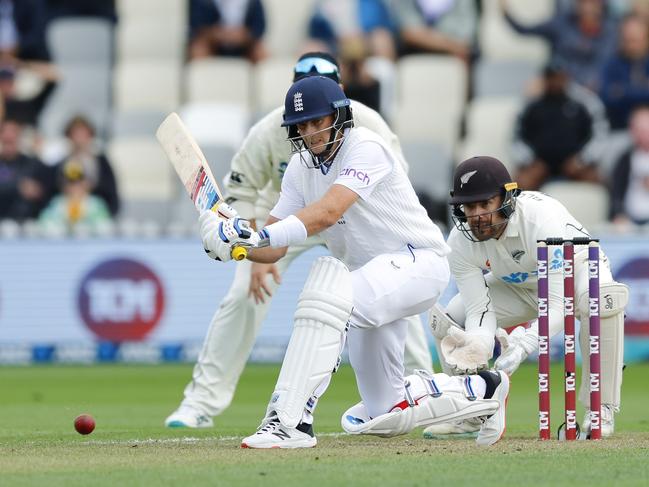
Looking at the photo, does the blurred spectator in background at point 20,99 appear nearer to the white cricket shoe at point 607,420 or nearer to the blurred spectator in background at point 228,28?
the blurred spectator in background at point 228,28

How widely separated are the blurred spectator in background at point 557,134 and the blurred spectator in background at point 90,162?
13.1 feet

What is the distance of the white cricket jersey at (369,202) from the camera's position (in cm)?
625

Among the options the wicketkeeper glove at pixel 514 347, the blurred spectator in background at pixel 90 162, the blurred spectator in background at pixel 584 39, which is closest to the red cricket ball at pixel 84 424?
the wicketkeeper glove at pixel 514 347

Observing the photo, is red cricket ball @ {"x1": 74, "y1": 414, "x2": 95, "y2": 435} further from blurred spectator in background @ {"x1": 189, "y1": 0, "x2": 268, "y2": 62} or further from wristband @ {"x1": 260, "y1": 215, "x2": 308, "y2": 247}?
blurred spectator in background @ {"x1": 189, "y1": 0, "x2": 268, "y2": 62}

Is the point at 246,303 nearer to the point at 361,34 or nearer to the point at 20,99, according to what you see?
the point at 361,34

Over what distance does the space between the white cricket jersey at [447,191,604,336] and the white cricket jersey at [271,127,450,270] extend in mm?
460

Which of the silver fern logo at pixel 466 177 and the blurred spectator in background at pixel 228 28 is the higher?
the blurred spectator in background at pixel 228 28

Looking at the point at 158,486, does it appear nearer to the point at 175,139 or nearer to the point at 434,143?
the point at 175,139

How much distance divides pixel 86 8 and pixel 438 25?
185 inches

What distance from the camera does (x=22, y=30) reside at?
1744cm

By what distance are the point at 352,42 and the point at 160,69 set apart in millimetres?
3057

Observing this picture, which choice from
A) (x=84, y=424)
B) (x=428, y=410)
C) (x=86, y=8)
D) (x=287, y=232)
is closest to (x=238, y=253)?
(x=287, y=232)

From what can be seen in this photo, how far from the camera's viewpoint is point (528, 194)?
7.02 m

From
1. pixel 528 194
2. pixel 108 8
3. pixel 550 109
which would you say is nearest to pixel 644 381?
pixel 550 109
